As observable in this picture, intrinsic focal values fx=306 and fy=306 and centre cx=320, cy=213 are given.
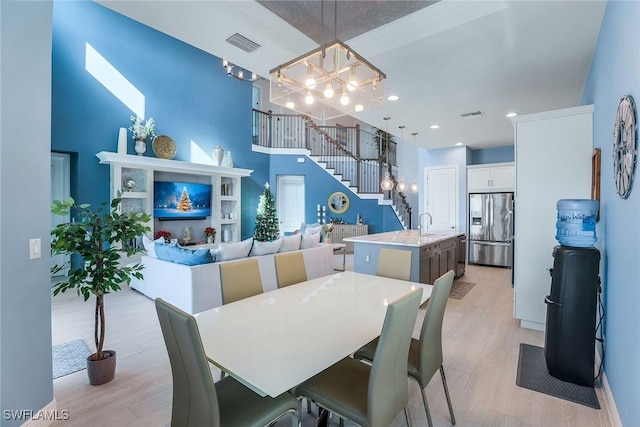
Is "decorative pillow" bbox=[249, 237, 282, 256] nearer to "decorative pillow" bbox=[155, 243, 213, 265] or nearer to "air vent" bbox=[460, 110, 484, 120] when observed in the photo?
"decorative pillow" bbox=[155, 243, 213, 265]

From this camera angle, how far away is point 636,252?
5.25 ft

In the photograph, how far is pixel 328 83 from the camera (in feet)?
8.94

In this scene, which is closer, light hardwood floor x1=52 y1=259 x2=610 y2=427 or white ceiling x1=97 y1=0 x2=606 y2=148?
light hardwood floor x1=52 y1=259 x2=610 y2=427

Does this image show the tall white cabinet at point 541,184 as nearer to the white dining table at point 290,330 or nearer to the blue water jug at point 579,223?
the blue water jug at point 579,223

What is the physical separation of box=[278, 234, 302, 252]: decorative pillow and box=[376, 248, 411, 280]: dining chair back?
2024 millimetres

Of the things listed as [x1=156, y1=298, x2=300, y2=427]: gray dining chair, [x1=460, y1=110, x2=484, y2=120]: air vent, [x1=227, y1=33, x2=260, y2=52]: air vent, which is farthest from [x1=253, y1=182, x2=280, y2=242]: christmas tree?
[x1=156, y1=298, x2=300, y2=427]: gray dining chair

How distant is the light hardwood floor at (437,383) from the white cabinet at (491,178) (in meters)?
3.92

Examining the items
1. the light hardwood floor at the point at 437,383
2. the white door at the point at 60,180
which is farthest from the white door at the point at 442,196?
the white door at the point at 60,180

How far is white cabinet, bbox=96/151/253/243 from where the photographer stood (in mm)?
5921

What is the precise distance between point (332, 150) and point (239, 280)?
7.49m

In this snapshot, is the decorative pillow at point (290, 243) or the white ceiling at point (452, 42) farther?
A: the decorative pillow at point (290, 243)

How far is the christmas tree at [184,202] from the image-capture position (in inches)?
277

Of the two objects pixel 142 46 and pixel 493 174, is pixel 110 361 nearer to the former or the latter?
pixel 142 46

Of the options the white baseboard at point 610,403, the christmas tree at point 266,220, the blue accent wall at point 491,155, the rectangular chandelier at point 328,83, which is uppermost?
the blue accent wall at point 491,155
